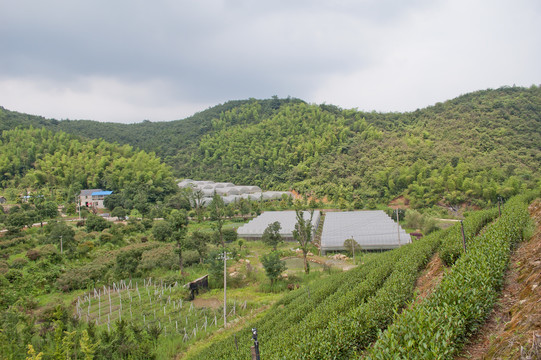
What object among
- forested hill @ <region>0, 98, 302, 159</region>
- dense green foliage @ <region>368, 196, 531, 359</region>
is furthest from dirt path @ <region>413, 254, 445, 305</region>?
forested hill @ <region>0, 98, 302, 159</region>

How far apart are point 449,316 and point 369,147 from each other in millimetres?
54593

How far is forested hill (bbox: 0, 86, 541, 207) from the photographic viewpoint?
37.8 meters

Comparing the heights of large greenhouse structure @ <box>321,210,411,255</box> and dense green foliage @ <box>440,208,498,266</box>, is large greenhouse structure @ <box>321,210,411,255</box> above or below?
below

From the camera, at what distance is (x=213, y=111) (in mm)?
103438

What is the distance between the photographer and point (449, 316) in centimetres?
486

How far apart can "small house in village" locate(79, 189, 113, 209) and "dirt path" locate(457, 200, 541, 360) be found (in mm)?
47121

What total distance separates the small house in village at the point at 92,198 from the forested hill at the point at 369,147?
82.3 feet

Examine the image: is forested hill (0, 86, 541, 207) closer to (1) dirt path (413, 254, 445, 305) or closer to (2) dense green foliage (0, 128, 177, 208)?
(2) dense green foliage (0, 128, 177, 208)

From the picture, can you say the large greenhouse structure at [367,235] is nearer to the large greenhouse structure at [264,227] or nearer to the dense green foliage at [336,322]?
the large greenhouse structure at [264,227]

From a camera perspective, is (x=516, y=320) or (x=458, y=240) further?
(x=458, y=240)

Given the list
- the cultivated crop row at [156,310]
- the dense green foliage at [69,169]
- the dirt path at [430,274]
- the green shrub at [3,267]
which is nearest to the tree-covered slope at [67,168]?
the dense green foliage at [69,169]

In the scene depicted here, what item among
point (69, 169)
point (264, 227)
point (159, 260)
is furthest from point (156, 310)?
point (69, 169)

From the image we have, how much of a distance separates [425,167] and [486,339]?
130 feet

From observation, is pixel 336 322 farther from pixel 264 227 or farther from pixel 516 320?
pixel 264 227
